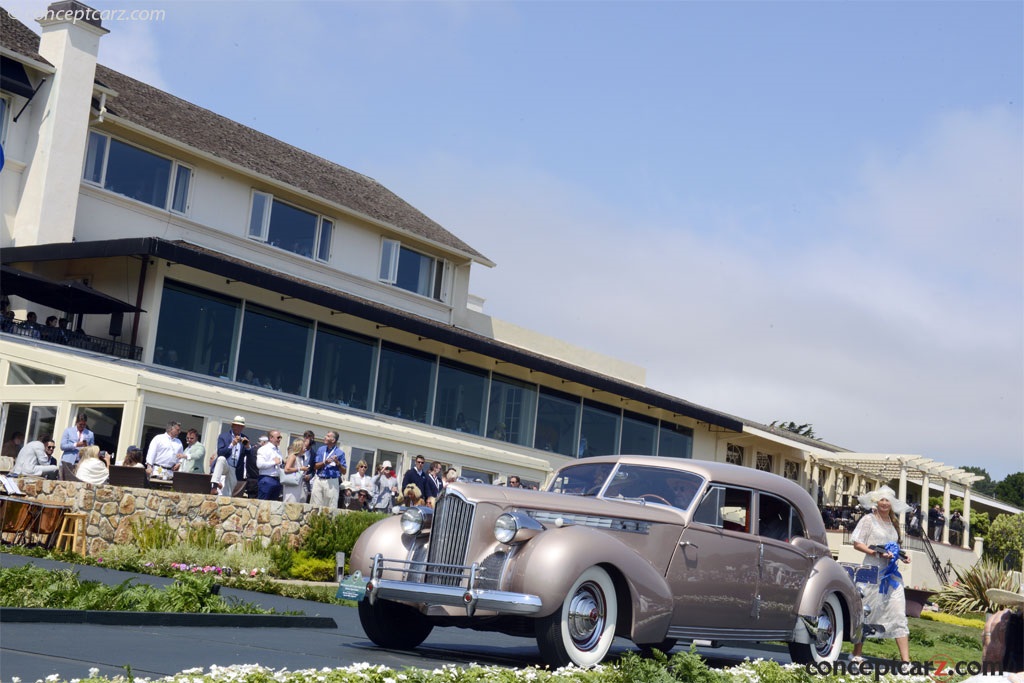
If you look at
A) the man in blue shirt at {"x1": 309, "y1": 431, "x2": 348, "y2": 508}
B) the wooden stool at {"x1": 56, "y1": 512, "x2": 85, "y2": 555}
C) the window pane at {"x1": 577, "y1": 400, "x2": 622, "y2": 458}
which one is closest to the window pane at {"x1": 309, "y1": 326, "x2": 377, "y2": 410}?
the man in blue shirt at {"x1": 309, "y1": 431, "x2": 348, "y2": 508}

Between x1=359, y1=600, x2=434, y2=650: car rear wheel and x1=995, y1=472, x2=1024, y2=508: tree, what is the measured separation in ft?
354

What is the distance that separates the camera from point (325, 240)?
31.5 metres

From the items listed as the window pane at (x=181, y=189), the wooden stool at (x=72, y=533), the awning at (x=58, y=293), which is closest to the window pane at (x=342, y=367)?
the window pane at (x=181, y=189)

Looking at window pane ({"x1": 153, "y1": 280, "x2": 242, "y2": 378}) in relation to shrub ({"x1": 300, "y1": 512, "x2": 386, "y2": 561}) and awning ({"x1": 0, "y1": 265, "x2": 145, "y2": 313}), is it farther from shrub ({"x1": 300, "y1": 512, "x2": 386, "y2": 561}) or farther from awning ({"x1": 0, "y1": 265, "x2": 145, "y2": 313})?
shrub ({"x1": 300, "y1": 512, "x2": 386, "y2": 561})

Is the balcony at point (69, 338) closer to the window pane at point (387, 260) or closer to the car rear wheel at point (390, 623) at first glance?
the window pane at point (387, 260)

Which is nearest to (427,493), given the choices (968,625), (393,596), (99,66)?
(968,625)

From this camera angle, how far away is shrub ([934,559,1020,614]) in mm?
26094

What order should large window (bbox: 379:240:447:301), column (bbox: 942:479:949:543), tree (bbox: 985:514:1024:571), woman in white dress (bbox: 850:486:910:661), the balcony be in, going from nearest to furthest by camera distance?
woman in white dress (bbox: 850:486:910:661) < the balcony < large window (bbox: 379:240:447:301) < column (bbox: 942:479:949:543) < tree (bbox: 985:514:1024:571)

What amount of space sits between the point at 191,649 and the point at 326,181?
85.6ft

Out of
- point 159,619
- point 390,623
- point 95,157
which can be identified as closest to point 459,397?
point 95,157

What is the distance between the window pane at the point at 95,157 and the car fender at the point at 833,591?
65.5ft

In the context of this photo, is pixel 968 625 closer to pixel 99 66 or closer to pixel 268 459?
pixel 268 459

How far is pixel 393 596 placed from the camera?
29.2ft

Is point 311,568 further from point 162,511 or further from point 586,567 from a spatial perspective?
point 586,567
